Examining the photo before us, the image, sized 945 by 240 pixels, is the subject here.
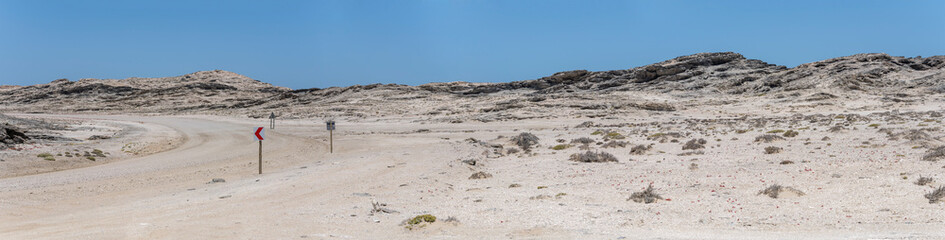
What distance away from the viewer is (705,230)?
7.93 meters

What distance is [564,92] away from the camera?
83.3 meters

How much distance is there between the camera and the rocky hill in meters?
65.1

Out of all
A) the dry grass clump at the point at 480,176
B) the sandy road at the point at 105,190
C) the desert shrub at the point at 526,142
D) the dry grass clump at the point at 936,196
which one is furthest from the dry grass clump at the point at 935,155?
the sandy road at the point at 105,190

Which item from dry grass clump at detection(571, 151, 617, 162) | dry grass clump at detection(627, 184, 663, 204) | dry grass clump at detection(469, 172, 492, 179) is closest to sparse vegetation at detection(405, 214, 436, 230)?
dry grass clump at detection(627, 184, 663, 204)

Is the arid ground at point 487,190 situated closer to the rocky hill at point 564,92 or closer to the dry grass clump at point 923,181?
the dry grass clump at point 923,181

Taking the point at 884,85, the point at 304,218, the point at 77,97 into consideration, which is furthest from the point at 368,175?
the point at 77,97

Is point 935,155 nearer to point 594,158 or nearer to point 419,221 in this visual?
point 594,158

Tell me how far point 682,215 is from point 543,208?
228cm

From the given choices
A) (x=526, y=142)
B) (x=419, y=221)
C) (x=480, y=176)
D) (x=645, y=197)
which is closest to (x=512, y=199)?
(x=645, y=197)

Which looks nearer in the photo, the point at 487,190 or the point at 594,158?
the point at 487,190

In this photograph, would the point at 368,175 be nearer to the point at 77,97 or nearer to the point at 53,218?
the point at 53,218

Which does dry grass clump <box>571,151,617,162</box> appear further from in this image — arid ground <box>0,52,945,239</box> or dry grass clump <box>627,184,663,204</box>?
dry grass clump <box>627,184,663,204</box>

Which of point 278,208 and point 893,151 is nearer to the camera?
point 278,208

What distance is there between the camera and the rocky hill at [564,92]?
65125 mm
